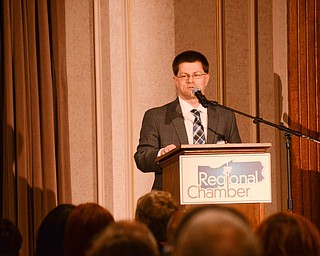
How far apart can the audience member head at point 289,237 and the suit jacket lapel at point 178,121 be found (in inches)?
103

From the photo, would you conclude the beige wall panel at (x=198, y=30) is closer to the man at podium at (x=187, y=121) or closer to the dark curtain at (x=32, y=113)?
the dark curtain at (x=32, y=113)

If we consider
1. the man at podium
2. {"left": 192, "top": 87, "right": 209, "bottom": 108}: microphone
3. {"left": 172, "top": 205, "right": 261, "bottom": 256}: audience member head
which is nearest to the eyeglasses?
the man at podium

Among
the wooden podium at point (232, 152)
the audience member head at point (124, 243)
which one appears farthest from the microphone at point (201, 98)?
the audience member head at point (124, 243)

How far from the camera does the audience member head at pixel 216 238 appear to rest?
1.32 meters

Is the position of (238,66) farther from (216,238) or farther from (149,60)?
(216,238)

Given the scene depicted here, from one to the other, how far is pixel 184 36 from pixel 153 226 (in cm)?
358

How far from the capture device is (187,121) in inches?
188

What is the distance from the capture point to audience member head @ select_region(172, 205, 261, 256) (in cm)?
132

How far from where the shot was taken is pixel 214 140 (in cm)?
464

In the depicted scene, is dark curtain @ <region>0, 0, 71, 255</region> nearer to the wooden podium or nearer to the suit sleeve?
the suit sleeve

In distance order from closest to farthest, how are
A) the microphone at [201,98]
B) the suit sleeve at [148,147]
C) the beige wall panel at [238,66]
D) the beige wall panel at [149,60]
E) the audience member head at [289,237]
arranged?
the audience member head at [289,237] < the microphone at [201,98] < the suit sleeve at [148,147] < the beige wall panel at [149,60] < the beige wall panel at [238,66]

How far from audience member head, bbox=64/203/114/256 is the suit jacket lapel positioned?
7.27 ft

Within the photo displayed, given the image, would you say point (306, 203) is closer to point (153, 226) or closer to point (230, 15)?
point (230, 15)

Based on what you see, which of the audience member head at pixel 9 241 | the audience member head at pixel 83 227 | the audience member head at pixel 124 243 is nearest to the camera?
the audience member head at pixel 124 243
